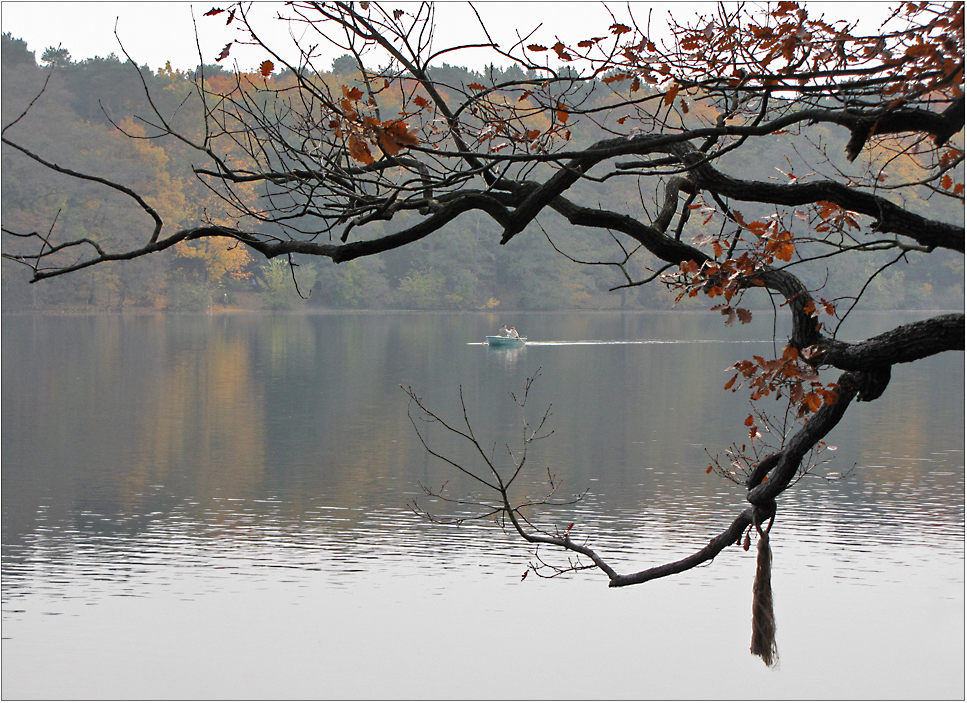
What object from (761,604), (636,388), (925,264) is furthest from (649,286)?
(761,604)

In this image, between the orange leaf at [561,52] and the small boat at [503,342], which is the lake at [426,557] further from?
the small boat at [503,342]

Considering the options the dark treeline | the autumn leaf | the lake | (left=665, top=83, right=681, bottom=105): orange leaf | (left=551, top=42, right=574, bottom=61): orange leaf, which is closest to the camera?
the autumn leaf

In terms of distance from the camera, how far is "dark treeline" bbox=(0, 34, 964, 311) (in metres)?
55.2

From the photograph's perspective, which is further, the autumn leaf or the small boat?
the small boat

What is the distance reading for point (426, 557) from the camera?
12.1 metres

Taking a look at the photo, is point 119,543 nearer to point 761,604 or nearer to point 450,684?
point 450,684

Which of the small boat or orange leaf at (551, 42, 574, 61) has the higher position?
orange leaf at (551, 42, 574, 61)

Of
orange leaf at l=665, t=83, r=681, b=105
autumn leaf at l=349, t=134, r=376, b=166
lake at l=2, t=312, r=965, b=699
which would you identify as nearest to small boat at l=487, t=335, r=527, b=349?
lake at l=2, t=312, r=965, b=699

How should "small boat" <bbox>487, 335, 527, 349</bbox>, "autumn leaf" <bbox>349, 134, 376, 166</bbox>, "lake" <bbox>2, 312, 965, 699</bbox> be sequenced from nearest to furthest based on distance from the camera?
"autumn leaf" <bbox>349, 134, 376, 166</bbox>
"lake" <bbox>2, 312, 965, 699</bbox>
"small boat" <bbox>487, 335, 527, 349</bbox>

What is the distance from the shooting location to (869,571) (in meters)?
11.7

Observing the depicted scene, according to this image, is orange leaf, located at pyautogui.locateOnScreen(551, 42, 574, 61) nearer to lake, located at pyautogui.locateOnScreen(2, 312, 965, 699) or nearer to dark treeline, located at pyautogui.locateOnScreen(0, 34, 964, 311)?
lake, located at pyautogui.locateOnScreen(2, 312, 965, 699)

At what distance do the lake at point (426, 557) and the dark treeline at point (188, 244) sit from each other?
29.6 metres

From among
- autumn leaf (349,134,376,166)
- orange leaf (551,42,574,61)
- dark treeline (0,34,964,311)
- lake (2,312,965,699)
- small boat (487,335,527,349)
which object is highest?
dark treeline (0,34,964,311)

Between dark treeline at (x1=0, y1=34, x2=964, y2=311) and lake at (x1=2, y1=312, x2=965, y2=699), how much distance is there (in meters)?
29.6
